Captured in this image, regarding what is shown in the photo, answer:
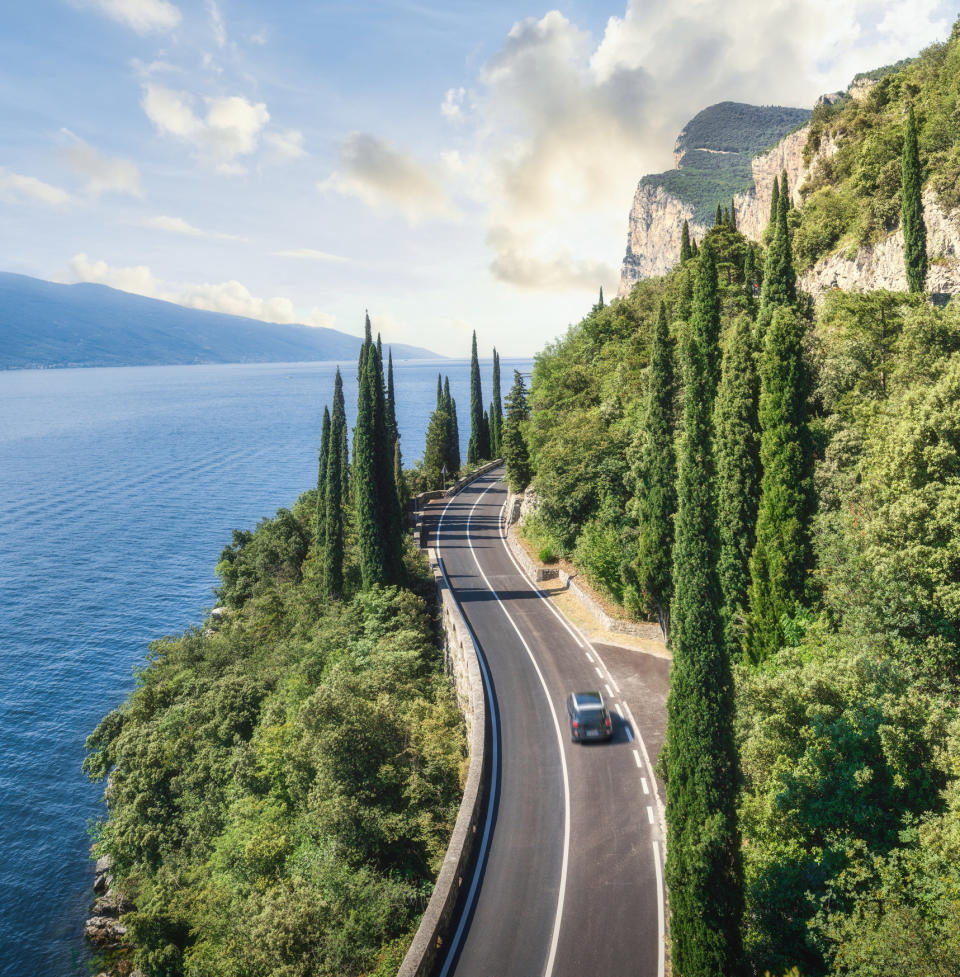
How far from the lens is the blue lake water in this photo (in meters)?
28.6

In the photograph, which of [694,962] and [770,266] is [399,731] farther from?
[770,266]

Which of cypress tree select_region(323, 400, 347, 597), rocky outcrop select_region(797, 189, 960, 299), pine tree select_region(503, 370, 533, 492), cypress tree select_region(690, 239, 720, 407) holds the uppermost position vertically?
rocky outcrop select_region(797, 189, 960, 299)

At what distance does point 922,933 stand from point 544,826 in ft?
34.1

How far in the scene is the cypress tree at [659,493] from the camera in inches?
1096

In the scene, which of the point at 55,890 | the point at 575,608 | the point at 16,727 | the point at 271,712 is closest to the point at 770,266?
the point at 575,608

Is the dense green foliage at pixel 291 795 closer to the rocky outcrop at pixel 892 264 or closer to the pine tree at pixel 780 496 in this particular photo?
the pine tree at pixel 780 496

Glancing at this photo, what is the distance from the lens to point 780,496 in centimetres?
2212

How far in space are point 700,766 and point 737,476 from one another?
13.2m

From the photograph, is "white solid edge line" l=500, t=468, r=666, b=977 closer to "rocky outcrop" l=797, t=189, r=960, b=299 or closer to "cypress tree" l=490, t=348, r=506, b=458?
"rocky outcrop" l=797, t=189, r=960, b=299

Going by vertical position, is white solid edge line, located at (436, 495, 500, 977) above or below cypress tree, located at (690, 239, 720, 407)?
below

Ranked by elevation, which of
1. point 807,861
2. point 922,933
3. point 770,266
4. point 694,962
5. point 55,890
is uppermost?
point 770,266

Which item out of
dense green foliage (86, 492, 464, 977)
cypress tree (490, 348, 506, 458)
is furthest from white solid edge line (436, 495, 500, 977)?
cypress tree (490, 348, 506, 458)

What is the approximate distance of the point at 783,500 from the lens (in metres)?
22.1

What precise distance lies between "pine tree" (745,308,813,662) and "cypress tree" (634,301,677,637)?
16.2 feet
